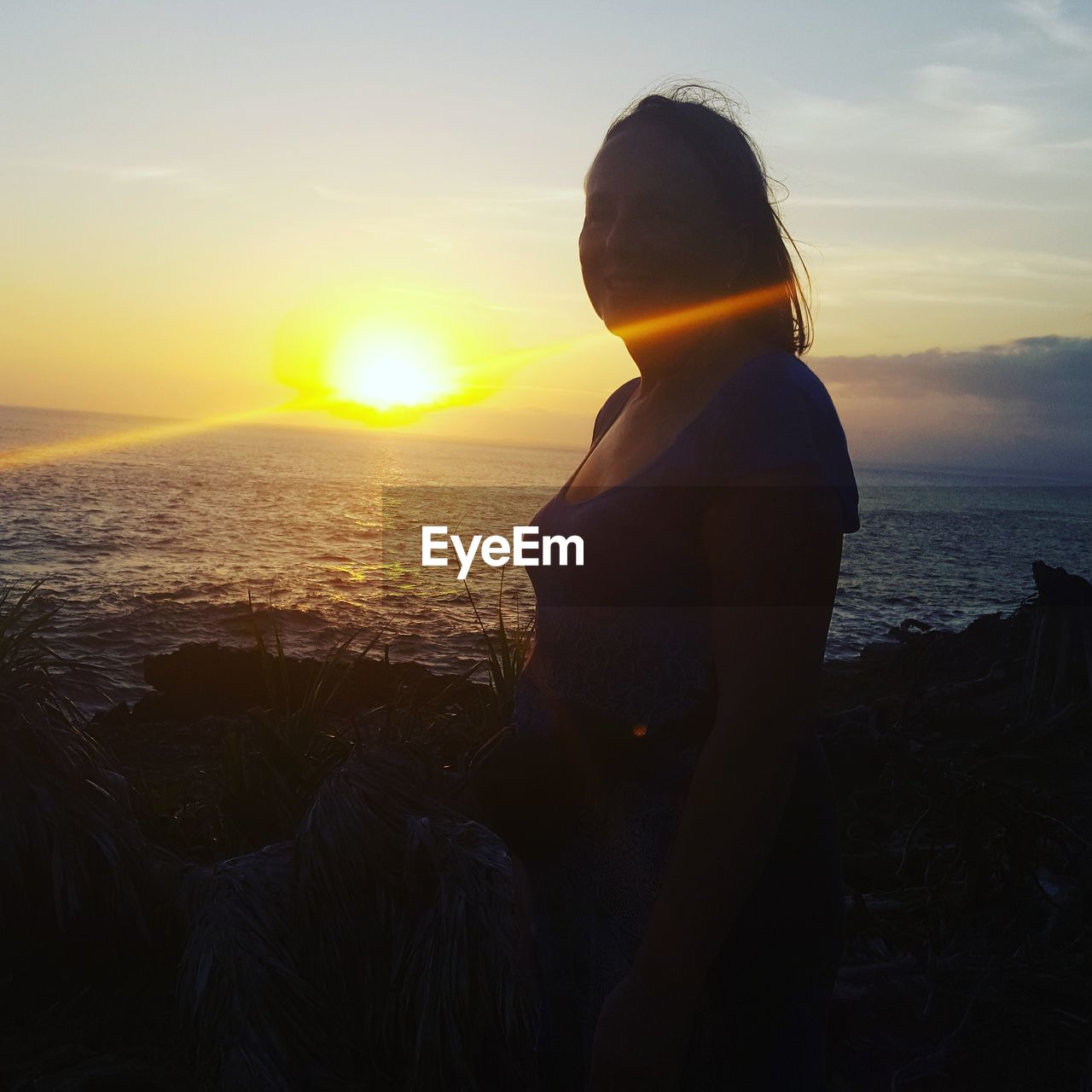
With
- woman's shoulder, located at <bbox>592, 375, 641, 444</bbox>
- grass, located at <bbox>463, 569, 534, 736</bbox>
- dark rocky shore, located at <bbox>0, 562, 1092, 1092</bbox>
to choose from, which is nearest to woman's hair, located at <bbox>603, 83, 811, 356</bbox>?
woman's shoulder, located at <bbox>592, 375, 641, 444</bbox>

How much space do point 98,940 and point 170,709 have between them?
635cm

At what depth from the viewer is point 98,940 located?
11.0 feet

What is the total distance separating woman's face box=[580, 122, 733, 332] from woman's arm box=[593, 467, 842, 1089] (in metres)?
0.39

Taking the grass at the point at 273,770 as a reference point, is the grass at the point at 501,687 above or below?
above

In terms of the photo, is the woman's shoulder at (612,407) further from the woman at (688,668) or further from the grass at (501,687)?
the grass at (501,687)

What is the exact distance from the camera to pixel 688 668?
120 centimetres

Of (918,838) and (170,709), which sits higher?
(918,838)

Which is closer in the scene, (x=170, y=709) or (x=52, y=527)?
(x=170, y=709)

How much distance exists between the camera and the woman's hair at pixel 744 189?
4.40 ft

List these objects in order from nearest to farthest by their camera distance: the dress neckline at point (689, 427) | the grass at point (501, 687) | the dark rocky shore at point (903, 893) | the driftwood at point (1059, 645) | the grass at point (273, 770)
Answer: the dress neckline at point (689, 427) < the dark rocky shore at point (903, 893) < the grass at point (273, 770) < the grass at point (501, 687) < the driftwood at point (1059, 645)

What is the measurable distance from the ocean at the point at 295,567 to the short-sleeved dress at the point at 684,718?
8.59ft

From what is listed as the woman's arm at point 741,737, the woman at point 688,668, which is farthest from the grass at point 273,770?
the woman's arm at point 741,737

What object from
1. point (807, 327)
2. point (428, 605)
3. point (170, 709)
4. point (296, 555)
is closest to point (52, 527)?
point (296, 555)

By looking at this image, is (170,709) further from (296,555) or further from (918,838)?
(296,555)
